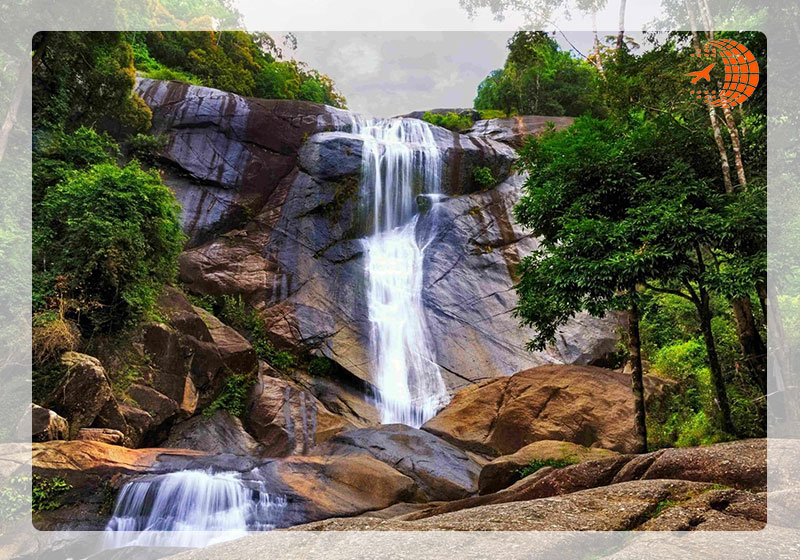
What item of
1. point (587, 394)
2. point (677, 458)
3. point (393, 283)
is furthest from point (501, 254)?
point (677, 458)

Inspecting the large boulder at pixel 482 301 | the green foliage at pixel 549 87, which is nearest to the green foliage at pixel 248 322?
the large boulder at pixel 482 301

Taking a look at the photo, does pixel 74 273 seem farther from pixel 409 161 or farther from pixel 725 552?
pixel 409 161

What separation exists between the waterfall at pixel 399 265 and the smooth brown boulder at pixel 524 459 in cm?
684

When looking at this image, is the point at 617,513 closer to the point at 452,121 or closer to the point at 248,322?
the point at 248,322

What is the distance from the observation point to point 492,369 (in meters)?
18.5

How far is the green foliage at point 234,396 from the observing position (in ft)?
47.5

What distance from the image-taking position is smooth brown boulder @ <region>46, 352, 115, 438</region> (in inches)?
395

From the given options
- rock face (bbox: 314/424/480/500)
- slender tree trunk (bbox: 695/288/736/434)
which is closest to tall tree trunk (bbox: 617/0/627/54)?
slender tree trunk (bbox: 695/288/736/434)

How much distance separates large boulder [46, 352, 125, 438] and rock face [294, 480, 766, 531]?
645cm

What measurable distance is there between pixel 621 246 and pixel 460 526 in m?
5.68

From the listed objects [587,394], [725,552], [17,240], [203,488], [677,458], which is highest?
[17,240]

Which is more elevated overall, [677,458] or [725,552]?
[725,552]

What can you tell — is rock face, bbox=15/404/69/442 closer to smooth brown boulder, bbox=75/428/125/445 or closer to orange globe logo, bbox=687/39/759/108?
smooth brown boulder, bbox=75/428/125/445

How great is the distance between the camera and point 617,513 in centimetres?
521
